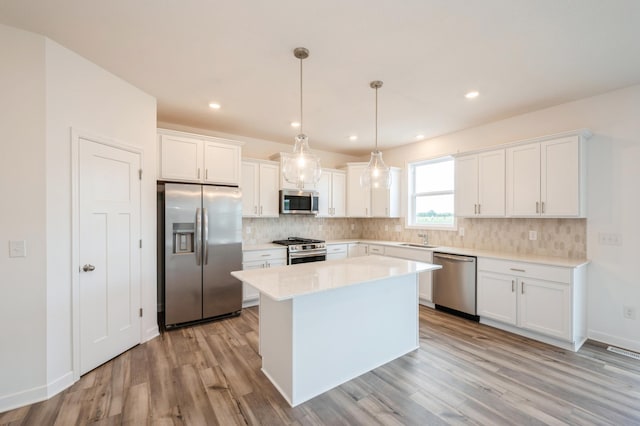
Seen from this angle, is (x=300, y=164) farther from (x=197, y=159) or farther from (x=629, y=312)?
(x=629, y=312)

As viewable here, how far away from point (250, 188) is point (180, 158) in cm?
114

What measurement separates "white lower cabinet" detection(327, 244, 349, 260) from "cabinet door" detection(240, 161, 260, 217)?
4.75 feet

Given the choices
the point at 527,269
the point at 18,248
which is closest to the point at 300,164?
the point at 18,248

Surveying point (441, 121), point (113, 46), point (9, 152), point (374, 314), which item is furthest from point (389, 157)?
point (9, 152)

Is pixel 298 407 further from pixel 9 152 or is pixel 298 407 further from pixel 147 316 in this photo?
pixel 9 152

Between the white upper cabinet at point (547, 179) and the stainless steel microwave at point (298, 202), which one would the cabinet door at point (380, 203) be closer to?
the stainless steel microwave at point (298, 202)

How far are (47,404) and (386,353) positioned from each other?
270 cm

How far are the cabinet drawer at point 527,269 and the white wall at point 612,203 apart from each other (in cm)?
58

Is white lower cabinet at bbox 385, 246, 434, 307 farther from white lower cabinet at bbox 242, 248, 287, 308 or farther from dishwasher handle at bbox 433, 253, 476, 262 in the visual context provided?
white lower cabinet at bbox 242, 248, 287, 308

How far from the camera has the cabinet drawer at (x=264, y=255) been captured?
13.4 feet

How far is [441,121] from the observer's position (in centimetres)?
391

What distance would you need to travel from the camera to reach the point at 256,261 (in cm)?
415

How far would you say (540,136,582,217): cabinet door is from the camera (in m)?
3.00

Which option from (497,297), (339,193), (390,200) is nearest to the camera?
(497,297)
